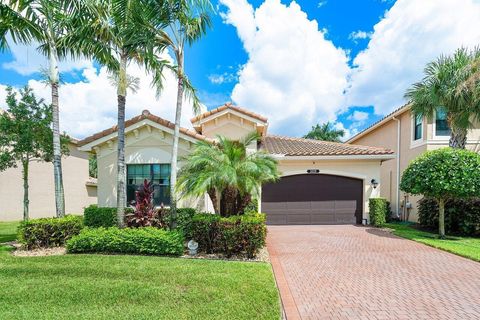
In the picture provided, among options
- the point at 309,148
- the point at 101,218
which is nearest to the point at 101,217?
the point at 101,218

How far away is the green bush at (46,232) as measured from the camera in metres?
8.91

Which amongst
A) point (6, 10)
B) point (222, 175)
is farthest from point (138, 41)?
point (222, 175)

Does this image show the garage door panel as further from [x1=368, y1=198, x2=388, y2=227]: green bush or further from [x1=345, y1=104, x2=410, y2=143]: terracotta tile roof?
[x1=345, y1=104, x2=410, y2=143]: terracotta tile roof

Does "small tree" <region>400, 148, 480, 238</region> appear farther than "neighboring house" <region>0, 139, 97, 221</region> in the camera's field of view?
No

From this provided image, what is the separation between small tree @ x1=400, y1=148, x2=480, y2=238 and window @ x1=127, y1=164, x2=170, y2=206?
11.5m

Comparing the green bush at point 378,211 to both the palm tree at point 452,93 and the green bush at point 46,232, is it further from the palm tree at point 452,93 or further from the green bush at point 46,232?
the green bush at point 46,232

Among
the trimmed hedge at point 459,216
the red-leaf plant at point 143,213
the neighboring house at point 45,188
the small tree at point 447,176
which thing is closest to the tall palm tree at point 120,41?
the red-leaf plant at point 143,213

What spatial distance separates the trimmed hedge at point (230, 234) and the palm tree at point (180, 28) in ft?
5.03

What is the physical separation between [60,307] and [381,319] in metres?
5.89

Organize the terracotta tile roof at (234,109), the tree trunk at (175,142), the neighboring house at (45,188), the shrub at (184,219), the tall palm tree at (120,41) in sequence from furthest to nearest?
the neighboring house at (45,188)
the terracotta tile roof at (234,109)
the shrub at (184,219)
the tree trunk at (175,142)
the tall palm tree at (120,41)

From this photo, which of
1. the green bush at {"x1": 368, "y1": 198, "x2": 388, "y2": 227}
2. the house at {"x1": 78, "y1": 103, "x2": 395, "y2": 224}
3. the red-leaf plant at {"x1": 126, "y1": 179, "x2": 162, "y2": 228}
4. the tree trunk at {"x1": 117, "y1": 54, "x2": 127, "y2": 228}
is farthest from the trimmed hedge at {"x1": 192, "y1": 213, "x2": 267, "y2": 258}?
the green bush at {"x1": 368, "y1": 198, "x2": 388, "y2": 227}

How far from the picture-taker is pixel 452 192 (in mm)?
10742

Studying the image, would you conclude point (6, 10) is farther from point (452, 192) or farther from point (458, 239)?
point (458, 239)

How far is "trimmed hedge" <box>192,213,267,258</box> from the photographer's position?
8.29 metres
